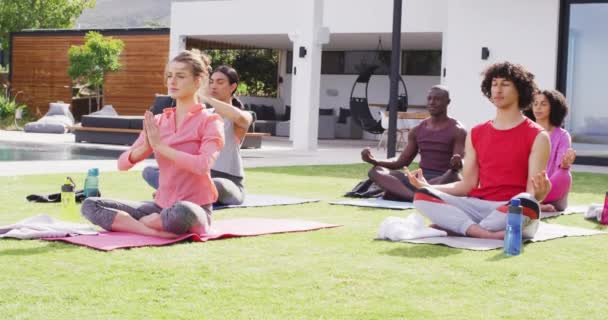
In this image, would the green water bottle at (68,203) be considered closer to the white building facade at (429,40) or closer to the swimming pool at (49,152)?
the swimming pool at (49,152)

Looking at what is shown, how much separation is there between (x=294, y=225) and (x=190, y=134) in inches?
43.9

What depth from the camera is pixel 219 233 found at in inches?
201

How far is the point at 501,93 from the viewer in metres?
5.27

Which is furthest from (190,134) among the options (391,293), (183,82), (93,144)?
(93,144)

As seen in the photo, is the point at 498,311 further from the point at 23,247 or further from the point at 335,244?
the point at 23,247

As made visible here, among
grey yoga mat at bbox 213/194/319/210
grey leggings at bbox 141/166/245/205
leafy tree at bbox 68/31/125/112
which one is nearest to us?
grey leggings at bbox 141/166/245/205

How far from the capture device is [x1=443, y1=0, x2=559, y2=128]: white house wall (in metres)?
14.2

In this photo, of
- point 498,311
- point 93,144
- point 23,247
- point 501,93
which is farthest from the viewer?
point 93,144

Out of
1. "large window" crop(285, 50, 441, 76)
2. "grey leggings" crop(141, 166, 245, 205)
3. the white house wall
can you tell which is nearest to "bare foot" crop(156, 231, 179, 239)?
"grey leggings" crop(141, 166, 245, 205)

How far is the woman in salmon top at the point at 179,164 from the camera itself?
4715 mm

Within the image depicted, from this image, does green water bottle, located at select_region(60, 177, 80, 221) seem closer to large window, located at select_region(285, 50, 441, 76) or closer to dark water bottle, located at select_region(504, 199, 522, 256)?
dark water bottle, located at select_region(504, 199, 522, 256)

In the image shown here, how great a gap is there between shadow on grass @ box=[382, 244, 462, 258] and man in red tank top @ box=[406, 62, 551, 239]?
0.46 metres

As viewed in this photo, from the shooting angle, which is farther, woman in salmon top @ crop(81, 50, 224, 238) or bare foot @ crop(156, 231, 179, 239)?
bare foot @ crop(156, 231, 179, 239)

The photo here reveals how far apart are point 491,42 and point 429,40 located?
16.2 feet
